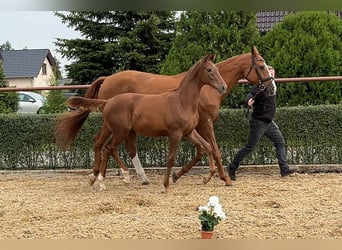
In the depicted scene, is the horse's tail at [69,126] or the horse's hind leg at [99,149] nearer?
the horse's hind leg at [99,149]

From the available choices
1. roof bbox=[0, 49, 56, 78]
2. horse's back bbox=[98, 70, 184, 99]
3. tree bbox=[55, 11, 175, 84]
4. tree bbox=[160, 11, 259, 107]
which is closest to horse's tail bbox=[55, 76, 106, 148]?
horse's back bbox=[98, 70, 184, 99]

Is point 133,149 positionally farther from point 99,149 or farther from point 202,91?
point 202,91

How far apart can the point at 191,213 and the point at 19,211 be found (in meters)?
1.83

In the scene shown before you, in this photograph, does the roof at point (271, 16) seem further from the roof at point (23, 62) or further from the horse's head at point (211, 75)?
the roof at point (23, 62)

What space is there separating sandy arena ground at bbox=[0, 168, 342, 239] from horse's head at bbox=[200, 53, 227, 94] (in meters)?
1.33

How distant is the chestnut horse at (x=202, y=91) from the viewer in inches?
264

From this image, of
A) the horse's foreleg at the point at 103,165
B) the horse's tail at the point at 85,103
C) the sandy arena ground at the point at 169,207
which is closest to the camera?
the sandy arena ground at the point at 169,207

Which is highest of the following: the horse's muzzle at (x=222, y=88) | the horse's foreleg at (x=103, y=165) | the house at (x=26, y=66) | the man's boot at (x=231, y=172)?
the horse's muzzle at (x=222, y=88)

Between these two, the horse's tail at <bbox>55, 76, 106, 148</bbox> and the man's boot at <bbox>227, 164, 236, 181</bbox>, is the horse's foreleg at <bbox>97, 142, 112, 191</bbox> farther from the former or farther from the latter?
the man's boot at <bbox>227, 164, 236, 181</bbox>

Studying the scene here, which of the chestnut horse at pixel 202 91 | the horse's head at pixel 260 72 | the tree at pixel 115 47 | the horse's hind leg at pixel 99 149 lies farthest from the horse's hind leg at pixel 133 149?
the tree at pixel 115 47

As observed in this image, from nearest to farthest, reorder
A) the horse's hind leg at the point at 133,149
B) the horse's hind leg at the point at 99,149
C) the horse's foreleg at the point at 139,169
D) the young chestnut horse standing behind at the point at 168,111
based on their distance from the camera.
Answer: the young chestnut horse standing behind at the point at 168,111 < the horse's hind leg at the point at 99,149 < the horse's hind leg at the point at 133,149 < the horse's foreleg at the point at 139,169

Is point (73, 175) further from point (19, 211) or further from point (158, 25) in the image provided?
point (158, 25)

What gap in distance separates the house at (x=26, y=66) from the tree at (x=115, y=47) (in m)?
21.8
